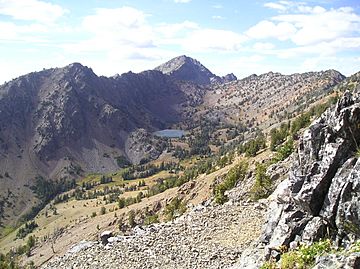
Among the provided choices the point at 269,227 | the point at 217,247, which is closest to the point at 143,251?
the point at 217,247

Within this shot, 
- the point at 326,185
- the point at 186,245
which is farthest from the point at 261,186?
the point at 326,185

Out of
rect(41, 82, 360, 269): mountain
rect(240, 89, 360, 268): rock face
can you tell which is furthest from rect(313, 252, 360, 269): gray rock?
rect(240, 89, 360, 268): rock face

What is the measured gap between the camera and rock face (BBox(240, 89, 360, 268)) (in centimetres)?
1914

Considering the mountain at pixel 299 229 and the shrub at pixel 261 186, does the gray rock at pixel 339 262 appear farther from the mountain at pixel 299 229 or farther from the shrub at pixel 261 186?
the shrub at pixel 261 186

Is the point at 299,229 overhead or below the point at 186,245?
overhead

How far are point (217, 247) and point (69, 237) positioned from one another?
148320mm

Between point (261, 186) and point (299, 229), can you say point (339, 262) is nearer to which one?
point (299, 229)

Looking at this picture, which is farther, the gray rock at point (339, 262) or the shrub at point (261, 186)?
the shrub at point (261, 186)

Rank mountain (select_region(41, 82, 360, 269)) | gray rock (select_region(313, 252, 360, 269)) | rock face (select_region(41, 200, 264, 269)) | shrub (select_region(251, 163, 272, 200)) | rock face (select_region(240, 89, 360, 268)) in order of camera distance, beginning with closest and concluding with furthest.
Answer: gray rock (select_region(313, 252, 360, 269)) → mountain (select_region(41, 82, 360, 269)) → rock face (select_region(240, 89, 360, 268)) → rock face (select_region(41, 200, 264, 269)) → shrub (select_region(251, 163, 272, 200))

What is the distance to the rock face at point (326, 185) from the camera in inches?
754

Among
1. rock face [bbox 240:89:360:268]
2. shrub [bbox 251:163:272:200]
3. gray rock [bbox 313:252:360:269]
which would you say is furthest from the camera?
shrub [bbox 251:163:272:200]

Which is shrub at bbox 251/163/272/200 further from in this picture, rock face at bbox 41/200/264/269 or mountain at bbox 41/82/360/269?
mountain at bbox 41/82/360/269

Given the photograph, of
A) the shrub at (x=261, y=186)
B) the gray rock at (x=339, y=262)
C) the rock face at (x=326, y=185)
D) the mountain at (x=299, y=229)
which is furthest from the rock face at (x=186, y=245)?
the shrub at (x=261, y=186)

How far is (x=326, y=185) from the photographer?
21734 mm
